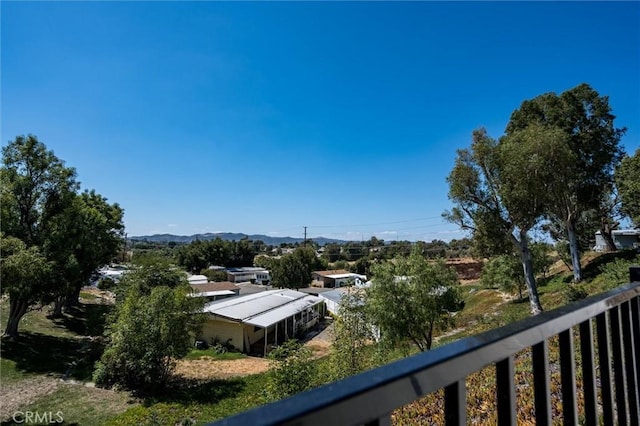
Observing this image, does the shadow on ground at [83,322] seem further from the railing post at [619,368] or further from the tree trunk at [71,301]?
the railing post at [619,368]

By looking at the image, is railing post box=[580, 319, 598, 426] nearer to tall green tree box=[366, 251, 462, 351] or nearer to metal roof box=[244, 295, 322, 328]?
tall green tree box=[366, 251, 462, 351]

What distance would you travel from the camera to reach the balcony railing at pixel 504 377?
527 millimetres

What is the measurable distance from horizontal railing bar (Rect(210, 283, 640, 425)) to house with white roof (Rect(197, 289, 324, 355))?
2117cm

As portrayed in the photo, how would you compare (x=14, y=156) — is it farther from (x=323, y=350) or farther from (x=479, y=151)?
(x=479, y=151)

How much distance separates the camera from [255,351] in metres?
23.3

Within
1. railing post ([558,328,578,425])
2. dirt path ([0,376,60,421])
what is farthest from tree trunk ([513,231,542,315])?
dirt path ([0,376,60,421])

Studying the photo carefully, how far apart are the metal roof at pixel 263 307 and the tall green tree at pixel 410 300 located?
11.6m

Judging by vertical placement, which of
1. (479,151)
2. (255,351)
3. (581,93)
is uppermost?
(581,93)

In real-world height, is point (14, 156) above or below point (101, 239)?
above

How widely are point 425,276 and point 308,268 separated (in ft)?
113

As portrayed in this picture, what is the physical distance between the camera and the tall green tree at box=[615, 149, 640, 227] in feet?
52.3

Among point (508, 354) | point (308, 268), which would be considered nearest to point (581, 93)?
point (508, 354)

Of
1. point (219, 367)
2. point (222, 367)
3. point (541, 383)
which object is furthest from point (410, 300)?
point (219, 367)

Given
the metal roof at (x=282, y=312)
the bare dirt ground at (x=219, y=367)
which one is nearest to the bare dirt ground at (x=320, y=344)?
the metal roof at (x=282, y=312)
